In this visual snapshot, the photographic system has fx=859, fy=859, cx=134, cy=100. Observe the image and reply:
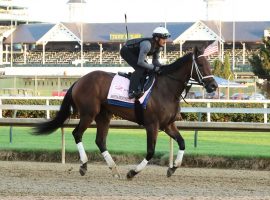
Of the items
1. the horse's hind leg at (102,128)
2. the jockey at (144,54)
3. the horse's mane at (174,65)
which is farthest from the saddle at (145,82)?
the horse's hind leg at (102,128)

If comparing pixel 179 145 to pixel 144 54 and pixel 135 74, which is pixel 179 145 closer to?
pixel 135 74

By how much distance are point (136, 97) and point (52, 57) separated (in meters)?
77.7

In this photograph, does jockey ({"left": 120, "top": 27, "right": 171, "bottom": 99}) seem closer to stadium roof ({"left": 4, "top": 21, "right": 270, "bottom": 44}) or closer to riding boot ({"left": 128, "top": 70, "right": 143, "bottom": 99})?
riding boot ({"left": 128, "top": 70, "right": 143, "bottom": 99})

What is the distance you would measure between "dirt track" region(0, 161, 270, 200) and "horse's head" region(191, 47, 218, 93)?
48.8 inches

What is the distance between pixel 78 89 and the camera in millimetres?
12023

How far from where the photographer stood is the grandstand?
269 feet

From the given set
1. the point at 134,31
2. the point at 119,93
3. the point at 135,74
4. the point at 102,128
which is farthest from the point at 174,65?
the point at 134,31

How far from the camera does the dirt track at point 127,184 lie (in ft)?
30.3

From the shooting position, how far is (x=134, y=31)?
83125 mm

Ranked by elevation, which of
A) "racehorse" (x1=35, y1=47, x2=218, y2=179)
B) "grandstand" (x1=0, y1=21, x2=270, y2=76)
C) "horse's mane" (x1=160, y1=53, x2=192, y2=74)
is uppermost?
"horse's mane" (x1=160, y1=53, x2=192, y2=74)

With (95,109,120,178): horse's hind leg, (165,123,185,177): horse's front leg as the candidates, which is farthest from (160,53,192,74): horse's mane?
(95,109,120,178): horse's hind leg

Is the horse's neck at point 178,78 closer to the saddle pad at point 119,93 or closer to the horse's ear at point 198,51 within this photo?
the horse's ear at point 198,51

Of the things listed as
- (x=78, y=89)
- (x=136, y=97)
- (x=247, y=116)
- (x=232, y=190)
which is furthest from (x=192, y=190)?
(x=247, y=116)

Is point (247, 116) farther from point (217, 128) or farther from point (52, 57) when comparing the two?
point (52, 57)
